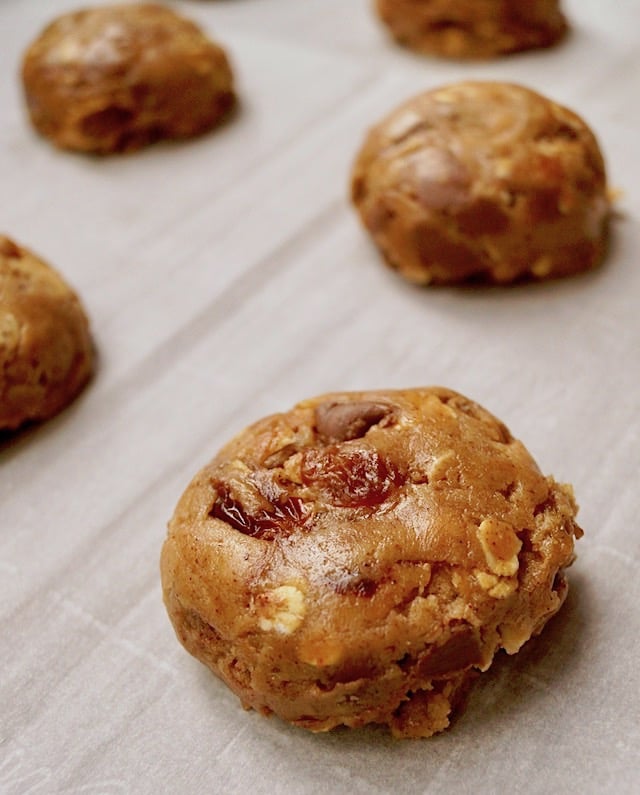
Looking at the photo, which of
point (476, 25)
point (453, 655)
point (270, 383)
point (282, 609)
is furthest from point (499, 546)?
point (476, 25)

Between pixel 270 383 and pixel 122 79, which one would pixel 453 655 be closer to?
pixel 270 383

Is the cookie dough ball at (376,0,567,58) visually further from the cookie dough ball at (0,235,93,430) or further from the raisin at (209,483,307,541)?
the raisin at (209,483,307,541)

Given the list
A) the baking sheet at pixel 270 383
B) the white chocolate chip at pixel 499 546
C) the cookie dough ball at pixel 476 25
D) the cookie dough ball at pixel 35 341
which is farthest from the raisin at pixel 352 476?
the cookie dough ball at pixel 476 25

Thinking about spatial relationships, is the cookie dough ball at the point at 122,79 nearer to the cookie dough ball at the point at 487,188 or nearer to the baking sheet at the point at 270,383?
the baking sheet at the point at 270,383

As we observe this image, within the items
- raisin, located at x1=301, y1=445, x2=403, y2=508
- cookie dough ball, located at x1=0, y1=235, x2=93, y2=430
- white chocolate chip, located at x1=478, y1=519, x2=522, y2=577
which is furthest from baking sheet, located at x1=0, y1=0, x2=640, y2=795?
raisin, located at x1=301, y1=445, x2=403, y2=508

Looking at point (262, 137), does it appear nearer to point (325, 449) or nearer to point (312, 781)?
point (325, 449)

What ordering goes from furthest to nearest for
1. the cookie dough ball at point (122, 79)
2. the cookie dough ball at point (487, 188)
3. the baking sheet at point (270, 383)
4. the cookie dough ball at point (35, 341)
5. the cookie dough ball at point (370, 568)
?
the cookie dough ball at point (122, 79) → the cookie dough ball at point (487, 188) → the cookie dough ball at point (35, 341) → the baking sheet at point (270, 383) → the cookie dough ball at point (370, 568)
